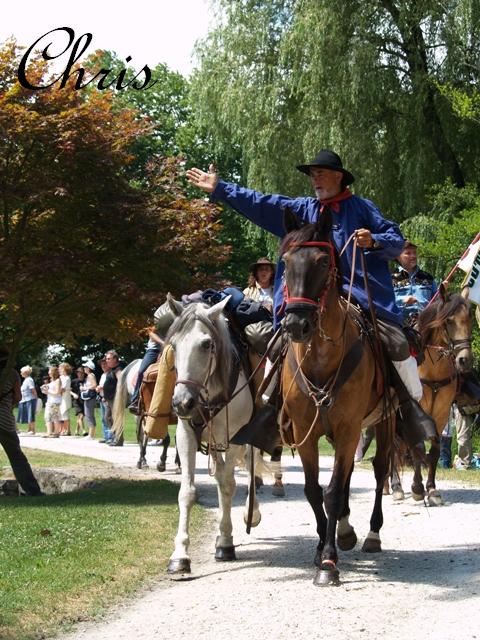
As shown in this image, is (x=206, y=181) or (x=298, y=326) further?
(x=206, y=181)

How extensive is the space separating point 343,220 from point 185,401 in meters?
1.95

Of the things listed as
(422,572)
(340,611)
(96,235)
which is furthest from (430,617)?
(96,235)

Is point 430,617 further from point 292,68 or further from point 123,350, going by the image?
point 123,350

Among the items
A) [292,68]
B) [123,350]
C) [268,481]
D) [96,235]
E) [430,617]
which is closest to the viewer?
[430,617]

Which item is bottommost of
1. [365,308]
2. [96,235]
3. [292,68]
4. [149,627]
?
[149,627]

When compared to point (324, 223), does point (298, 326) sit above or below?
below

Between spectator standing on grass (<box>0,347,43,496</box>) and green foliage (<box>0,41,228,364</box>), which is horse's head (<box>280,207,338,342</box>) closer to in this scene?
green foliage (<box>0,41,228,364</box>)

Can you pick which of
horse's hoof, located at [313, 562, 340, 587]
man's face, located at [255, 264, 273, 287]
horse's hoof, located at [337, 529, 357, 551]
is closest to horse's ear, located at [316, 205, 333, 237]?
horse's hoof, located at [313, 562, 340, 587]

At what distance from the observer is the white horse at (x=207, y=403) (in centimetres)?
865

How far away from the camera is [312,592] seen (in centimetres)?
750

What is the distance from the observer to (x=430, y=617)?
6645mm

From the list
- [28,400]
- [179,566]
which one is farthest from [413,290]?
[28,400]

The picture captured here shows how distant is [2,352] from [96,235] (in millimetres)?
2369

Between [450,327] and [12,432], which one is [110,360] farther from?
[450,327]
